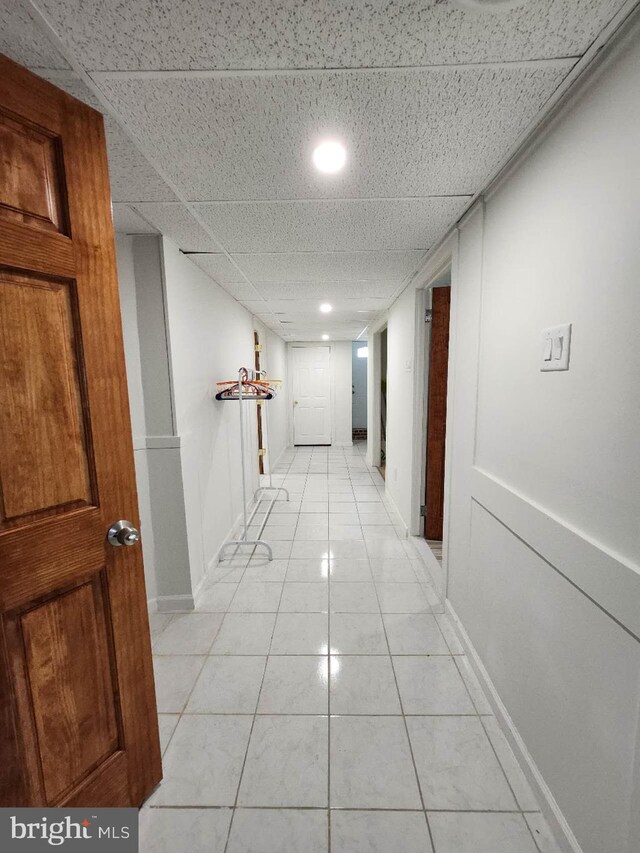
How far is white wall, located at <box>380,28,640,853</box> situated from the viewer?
0.86 meters

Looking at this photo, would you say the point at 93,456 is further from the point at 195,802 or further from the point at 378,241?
the point at 378,241

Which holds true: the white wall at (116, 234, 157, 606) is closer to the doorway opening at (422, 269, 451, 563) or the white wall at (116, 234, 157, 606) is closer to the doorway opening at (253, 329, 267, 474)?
the doorway opening at (422, 269, 451, 563)

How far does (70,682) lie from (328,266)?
2.59 metres

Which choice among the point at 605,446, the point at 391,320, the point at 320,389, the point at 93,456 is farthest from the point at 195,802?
the point at 320,389

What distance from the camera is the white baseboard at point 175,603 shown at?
227 cm

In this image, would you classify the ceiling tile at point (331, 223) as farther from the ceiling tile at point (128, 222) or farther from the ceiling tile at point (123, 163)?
the ceiling tile at point (128, 222)

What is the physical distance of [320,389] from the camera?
740cm

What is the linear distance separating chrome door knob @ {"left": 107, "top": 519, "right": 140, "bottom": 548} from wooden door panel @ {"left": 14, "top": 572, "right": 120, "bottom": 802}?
10 cm

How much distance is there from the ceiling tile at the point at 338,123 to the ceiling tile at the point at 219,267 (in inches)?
33.2

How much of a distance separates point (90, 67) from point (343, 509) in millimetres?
3709

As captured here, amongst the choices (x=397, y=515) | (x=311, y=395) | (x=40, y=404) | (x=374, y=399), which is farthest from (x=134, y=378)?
(x=311, y=395)

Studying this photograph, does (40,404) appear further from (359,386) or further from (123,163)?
(359,386)

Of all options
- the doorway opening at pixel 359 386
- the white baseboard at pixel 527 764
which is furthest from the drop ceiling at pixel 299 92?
the doorway opening at pixel 359 386

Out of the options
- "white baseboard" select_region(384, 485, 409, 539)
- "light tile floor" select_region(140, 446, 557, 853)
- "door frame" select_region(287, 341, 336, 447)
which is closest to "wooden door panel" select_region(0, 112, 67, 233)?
"light tile floor" select_region(140, 446, 557, 853)
